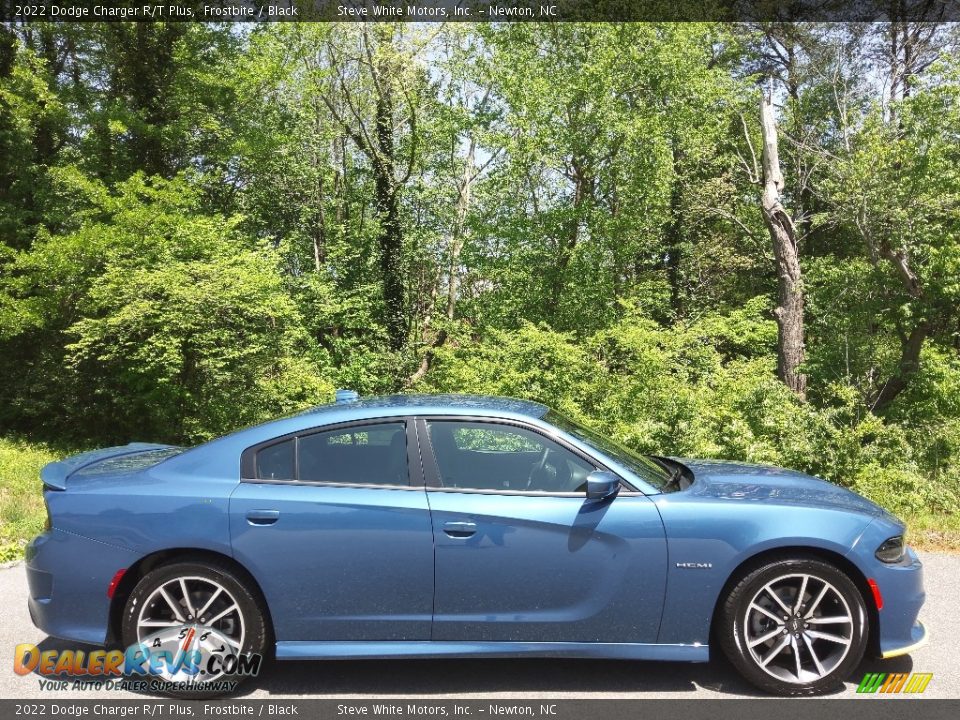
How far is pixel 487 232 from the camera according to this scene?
77.7 ft

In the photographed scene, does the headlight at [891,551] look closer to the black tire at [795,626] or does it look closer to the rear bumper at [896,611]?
the rear bumper at [896,611]

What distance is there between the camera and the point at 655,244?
24.9 metres

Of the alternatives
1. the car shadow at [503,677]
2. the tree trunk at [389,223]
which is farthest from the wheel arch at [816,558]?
the tree trunk at [389,223]

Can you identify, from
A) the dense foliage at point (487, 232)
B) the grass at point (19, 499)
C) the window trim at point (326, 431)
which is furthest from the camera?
the dense foliage at point (487, 232)

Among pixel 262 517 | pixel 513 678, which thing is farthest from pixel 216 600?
pixel 513 678

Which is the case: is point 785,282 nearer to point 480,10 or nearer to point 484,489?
point 484,489

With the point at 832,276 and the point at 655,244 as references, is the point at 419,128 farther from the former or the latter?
the point at 832,276

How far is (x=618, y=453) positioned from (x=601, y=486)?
0.66 meters

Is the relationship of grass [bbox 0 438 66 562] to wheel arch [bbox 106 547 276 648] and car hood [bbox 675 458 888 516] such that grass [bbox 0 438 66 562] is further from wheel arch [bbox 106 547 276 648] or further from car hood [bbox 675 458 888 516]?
car hood [bbox 675 458 888 516]

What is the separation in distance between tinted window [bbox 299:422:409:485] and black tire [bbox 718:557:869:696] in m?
1.82

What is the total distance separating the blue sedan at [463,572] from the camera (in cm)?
390

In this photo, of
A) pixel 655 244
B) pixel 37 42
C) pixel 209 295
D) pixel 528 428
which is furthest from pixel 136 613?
pixel 655 244

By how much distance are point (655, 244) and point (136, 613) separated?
22.7m

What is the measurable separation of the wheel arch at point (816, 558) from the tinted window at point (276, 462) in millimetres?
2315
